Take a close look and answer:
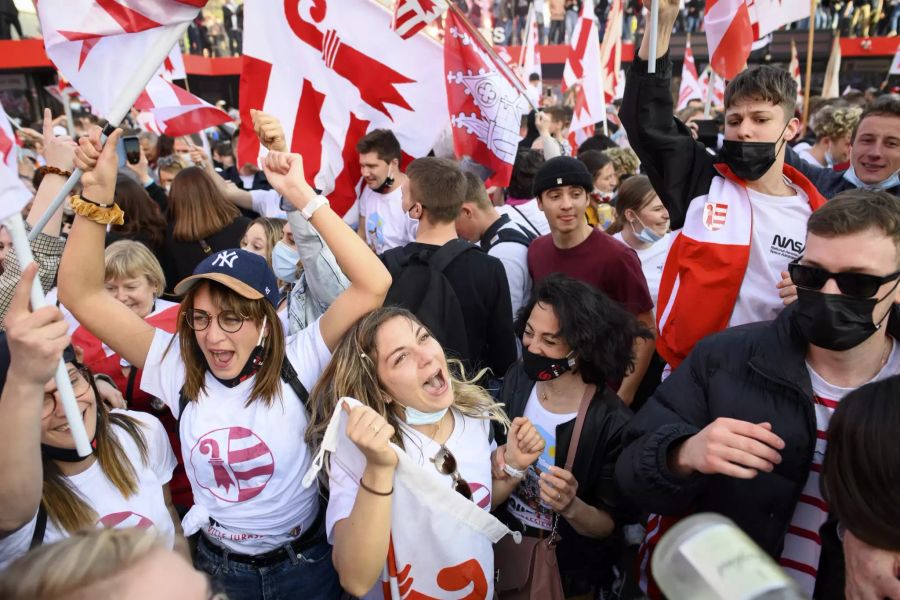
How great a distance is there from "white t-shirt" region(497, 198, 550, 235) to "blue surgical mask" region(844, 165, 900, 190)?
175 centimetres

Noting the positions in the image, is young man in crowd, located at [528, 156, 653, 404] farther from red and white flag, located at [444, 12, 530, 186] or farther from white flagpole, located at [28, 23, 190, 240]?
white flagpole, located at [28, 23, 190, 240]

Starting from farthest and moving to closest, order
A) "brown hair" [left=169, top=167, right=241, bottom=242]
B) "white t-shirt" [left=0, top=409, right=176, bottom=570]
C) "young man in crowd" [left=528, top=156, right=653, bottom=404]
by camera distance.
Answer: "brown hair" [left=169, top=167, right=241, bottom=242] → "young man in crowd" [left=528, top=156, right=653, bottom=404] → "white t-shirt" [left=0, top=409, right=176, bottom=570]

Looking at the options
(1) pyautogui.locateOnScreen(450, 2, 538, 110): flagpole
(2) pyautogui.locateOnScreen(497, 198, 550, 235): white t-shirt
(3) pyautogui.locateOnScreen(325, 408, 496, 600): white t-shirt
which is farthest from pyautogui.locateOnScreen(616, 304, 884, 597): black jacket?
(1) pyautogui.locateOnScreen(450, 2, 538, 110): flagpole

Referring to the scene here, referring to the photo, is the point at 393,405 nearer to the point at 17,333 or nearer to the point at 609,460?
the point at 609,460

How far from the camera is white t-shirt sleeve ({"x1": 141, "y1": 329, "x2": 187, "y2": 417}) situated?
87.2 inches

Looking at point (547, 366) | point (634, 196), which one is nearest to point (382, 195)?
point (634, 196)

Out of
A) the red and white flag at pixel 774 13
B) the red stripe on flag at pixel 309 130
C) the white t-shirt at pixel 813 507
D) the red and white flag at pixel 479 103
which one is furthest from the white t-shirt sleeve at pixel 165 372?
the red and white flag at pixel 774 13

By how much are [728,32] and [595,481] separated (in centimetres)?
247

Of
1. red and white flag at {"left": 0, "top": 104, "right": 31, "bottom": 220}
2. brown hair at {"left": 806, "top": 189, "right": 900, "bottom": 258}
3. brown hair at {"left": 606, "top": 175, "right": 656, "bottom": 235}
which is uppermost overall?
red and white flag at {"left": 0, "top": 104, "right": 31, "bottom": 220}

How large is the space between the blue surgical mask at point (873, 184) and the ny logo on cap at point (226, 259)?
2908 mm

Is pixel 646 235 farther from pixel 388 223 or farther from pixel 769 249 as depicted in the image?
pixel 388 223

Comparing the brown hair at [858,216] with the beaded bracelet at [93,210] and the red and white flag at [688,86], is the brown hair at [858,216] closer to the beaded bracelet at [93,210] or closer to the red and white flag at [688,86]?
the beaded bracelet at [93,210]

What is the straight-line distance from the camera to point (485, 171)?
5719 mm

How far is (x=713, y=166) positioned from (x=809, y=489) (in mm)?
1311
